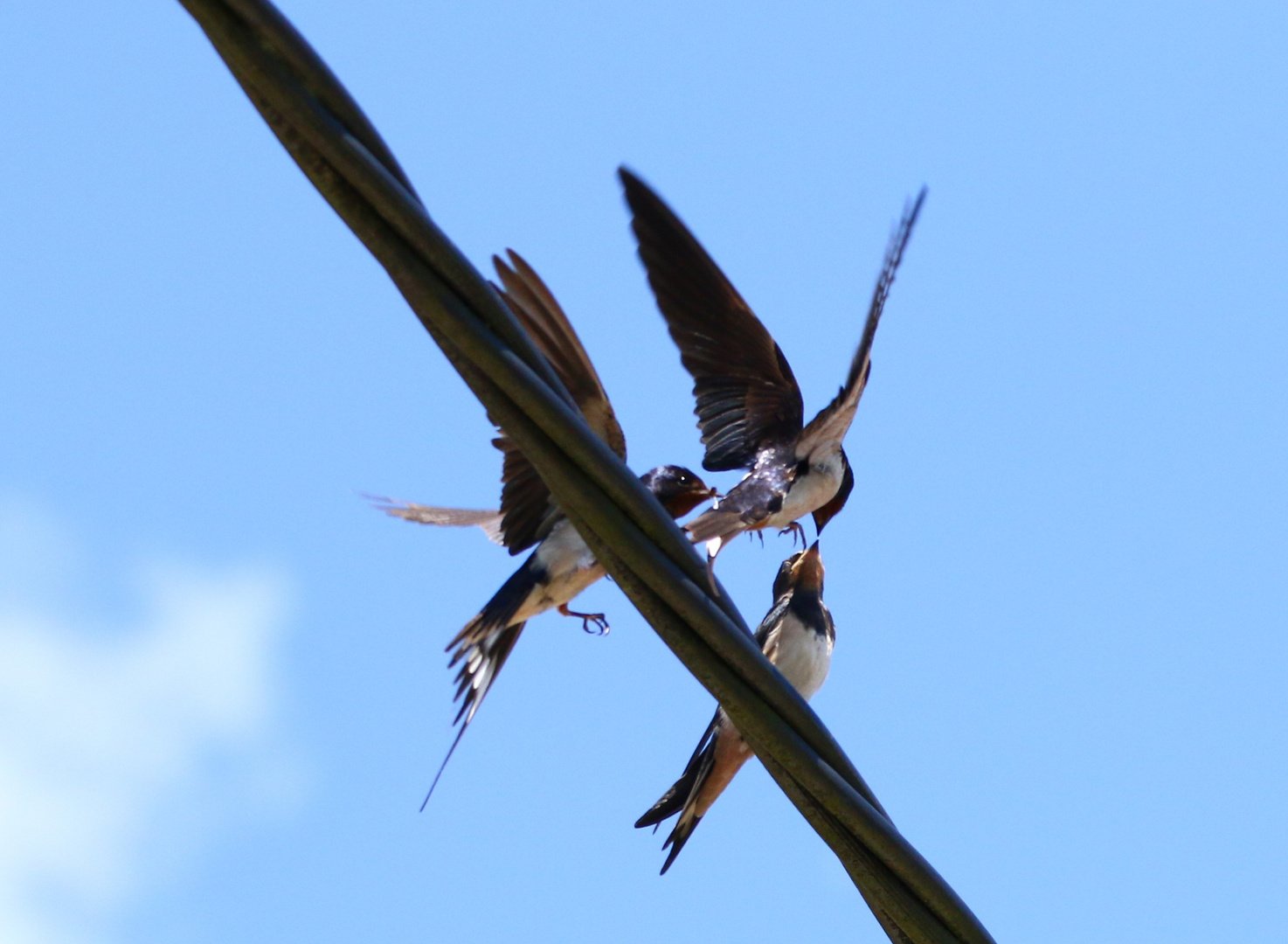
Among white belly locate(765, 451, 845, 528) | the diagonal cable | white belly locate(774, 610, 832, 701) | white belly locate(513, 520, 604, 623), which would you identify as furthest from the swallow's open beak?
the diagonal cable

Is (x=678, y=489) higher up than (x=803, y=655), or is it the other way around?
(x=678, y=489)

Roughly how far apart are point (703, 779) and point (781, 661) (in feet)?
2.10

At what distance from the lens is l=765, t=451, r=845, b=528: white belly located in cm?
340

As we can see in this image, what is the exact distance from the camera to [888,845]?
1.80m

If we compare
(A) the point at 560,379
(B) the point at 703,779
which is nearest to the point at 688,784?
(B) the point at 703,779

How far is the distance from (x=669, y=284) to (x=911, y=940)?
6.60ft

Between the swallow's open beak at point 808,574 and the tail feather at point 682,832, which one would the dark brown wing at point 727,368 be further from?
the tail feather at point 682,832

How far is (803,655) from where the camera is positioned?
3943mm

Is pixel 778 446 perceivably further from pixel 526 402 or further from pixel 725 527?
pixel 526 402

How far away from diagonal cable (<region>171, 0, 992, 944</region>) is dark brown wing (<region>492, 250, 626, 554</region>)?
0.49m

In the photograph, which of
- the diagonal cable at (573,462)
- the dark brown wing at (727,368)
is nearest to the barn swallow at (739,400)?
the dark brown wing at (727,368)

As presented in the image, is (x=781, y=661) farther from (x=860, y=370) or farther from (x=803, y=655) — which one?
(x=860, y=370)

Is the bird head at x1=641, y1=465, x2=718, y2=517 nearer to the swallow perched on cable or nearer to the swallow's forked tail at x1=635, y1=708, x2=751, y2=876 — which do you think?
the swallow perched on cable

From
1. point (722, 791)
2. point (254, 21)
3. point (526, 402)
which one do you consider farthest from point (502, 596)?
point (254, 21)
